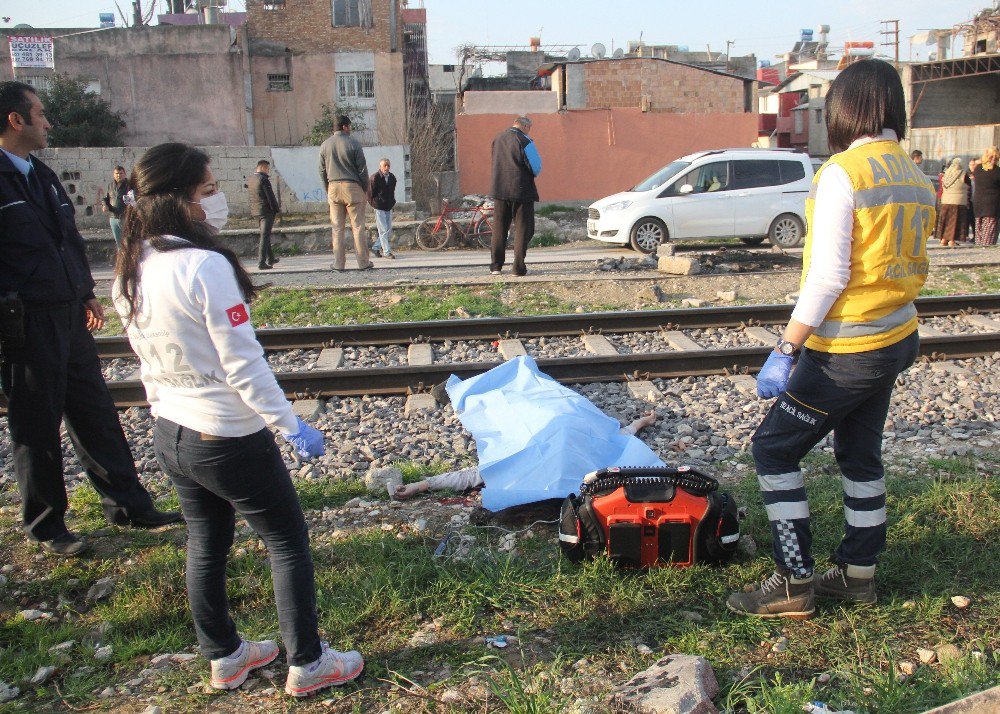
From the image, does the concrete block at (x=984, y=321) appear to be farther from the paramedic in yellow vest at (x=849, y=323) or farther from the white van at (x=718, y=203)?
the white van at (x=718, y=203)

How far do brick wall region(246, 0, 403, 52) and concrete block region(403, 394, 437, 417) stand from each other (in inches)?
922

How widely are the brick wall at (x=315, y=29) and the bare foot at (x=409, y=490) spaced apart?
25259mm

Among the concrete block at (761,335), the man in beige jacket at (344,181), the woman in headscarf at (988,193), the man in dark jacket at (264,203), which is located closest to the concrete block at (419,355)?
the concrete block at (761,335)

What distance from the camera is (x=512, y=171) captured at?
37.2 feet

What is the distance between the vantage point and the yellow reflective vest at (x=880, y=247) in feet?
9.43

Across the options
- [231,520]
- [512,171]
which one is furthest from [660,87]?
[231,520]

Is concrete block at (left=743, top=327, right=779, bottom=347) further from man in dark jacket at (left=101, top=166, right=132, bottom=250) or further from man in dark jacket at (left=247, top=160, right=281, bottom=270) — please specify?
man in dark jacket at (left=101, top=166, right=132, bottom=250)

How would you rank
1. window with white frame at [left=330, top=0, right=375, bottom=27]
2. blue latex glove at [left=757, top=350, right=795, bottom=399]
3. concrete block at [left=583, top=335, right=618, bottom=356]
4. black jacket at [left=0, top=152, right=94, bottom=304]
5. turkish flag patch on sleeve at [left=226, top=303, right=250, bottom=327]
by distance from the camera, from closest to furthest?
1. turkish flag patch on sleeve at [left=226, top=303, right=250, bottom=327]
2. blue latex glove at [left=757, top=350, right=795, bottom=399]
3. black jacket at [left=0, top=152, right=94, bottom=304]
4. concrete block at [left=583, top=335, right=618, bottom=356]
5. window with white frame at [left=330, top=0, right=375, bottom=27]

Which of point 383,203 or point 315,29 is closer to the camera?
point 383,203

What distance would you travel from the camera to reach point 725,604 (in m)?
3.34

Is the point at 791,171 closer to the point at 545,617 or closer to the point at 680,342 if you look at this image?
the point at 680,342

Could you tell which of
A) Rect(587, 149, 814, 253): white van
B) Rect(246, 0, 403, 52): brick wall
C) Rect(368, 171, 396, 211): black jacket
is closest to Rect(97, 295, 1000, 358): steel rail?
Rect(587, 149, 814, 253): white van

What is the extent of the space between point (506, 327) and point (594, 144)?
1884 cm

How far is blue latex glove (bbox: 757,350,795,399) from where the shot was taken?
318 centimetres
